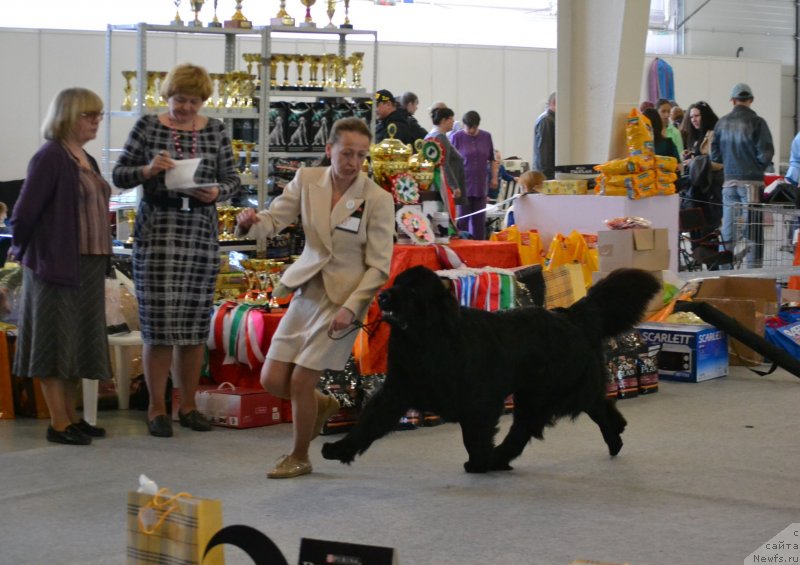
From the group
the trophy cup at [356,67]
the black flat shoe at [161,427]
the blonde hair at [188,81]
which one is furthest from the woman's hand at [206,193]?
the trophy cup at [356,67]

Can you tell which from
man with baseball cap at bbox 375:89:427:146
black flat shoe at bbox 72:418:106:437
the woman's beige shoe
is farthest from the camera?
man with baseball cap at bbox 375:89:427:146

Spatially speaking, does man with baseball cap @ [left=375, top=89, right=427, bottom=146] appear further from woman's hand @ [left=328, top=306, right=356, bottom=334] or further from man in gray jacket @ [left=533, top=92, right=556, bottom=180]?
woman's hand @ [left=328, top=306, right=356, bottom=334]

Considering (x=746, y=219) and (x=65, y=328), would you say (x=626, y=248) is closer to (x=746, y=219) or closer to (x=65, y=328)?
(x=65, y=328)

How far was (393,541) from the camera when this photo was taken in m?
3.37

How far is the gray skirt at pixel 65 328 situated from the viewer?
15.2ft

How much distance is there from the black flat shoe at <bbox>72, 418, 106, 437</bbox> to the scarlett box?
1.48ft

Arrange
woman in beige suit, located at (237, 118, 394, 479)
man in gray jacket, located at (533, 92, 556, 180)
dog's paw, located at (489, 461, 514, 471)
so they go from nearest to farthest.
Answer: woman in beige suit, located at (237, 118, 394, 479) → dog's paw, located at (489, 461, 514, 471) → man in gray jacket, located at (533, 92, 556, 180)

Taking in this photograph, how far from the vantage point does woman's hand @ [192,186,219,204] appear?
464 cm

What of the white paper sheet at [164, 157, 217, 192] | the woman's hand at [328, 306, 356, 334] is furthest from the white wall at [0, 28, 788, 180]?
the woman's hand at [328, 306, 356, 334]

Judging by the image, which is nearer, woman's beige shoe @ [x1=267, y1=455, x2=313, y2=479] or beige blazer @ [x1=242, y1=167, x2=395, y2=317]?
beige blazer @ [x1=242, y1=167, x2=395, y2=317]

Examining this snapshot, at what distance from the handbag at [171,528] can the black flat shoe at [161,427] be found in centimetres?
224

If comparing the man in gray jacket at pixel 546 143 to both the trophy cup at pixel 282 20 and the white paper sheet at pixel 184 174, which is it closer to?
the trophy cup at pixel 282 20

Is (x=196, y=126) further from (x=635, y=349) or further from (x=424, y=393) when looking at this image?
(x=635, y=349)

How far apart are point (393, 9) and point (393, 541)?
44.7 ft
